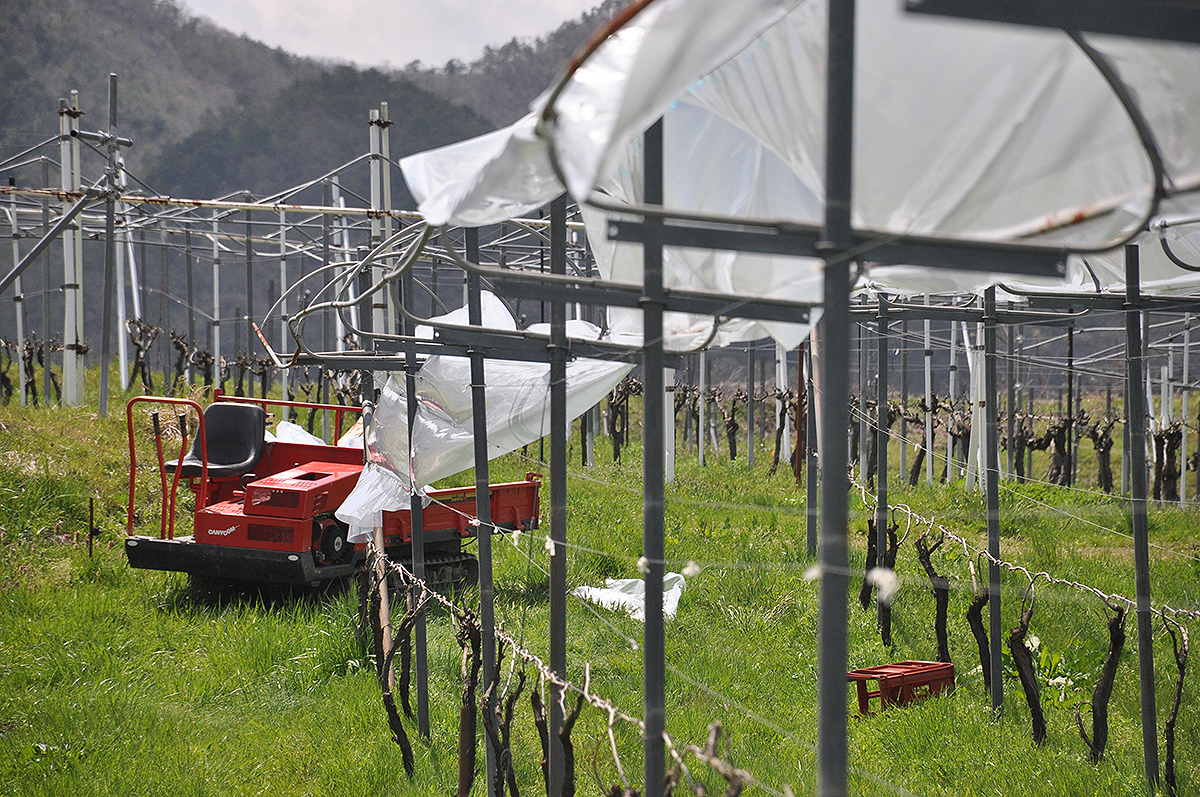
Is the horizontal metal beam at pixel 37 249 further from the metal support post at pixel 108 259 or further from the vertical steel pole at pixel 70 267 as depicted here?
the vertical steel pole at pixel 70 267

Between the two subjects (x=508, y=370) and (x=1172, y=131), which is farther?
(x=508, y=370)

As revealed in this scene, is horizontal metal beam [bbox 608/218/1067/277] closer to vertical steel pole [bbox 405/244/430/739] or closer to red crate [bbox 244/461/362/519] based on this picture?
vertical steel pole [bbox 405/244/430/739]

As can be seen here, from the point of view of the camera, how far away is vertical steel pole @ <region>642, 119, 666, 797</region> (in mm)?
2580

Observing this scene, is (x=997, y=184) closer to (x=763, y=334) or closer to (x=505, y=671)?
(x=763, y=334)

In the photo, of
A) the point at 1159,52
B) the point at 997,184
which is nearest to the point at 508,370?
the point at 997,184

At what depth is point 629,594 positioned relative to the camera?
756 centimetres

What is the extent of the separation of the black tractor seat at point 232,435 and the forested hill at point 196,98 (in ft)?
131

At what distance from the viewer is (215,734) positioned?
17.0ft

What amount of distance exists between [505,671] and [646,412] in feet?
12.5

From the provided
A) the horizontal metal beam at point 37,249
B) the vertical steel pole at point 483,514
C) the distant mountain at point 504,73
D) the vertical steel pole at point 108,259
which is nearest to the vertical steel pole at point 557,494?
the vertical steel pole at point 483,514

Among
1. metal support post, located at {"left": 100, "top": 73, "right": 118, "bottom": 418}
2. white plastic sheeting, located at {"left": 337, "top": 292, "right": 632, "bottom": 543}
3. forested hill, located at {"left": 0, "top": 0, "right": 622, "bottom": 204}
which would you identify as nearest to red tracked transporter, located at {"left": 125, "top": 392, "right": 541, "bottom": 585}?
white plastic sheeting, located at {"left": 337, "top": 292, "right": 632, "bottom": 543}

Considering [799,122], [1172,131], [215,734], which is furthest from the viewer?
[215,734]

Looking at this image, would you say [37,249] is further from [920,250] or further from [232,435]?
[920,250]

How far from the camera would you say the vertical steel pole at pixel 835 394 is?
1.72 meters
